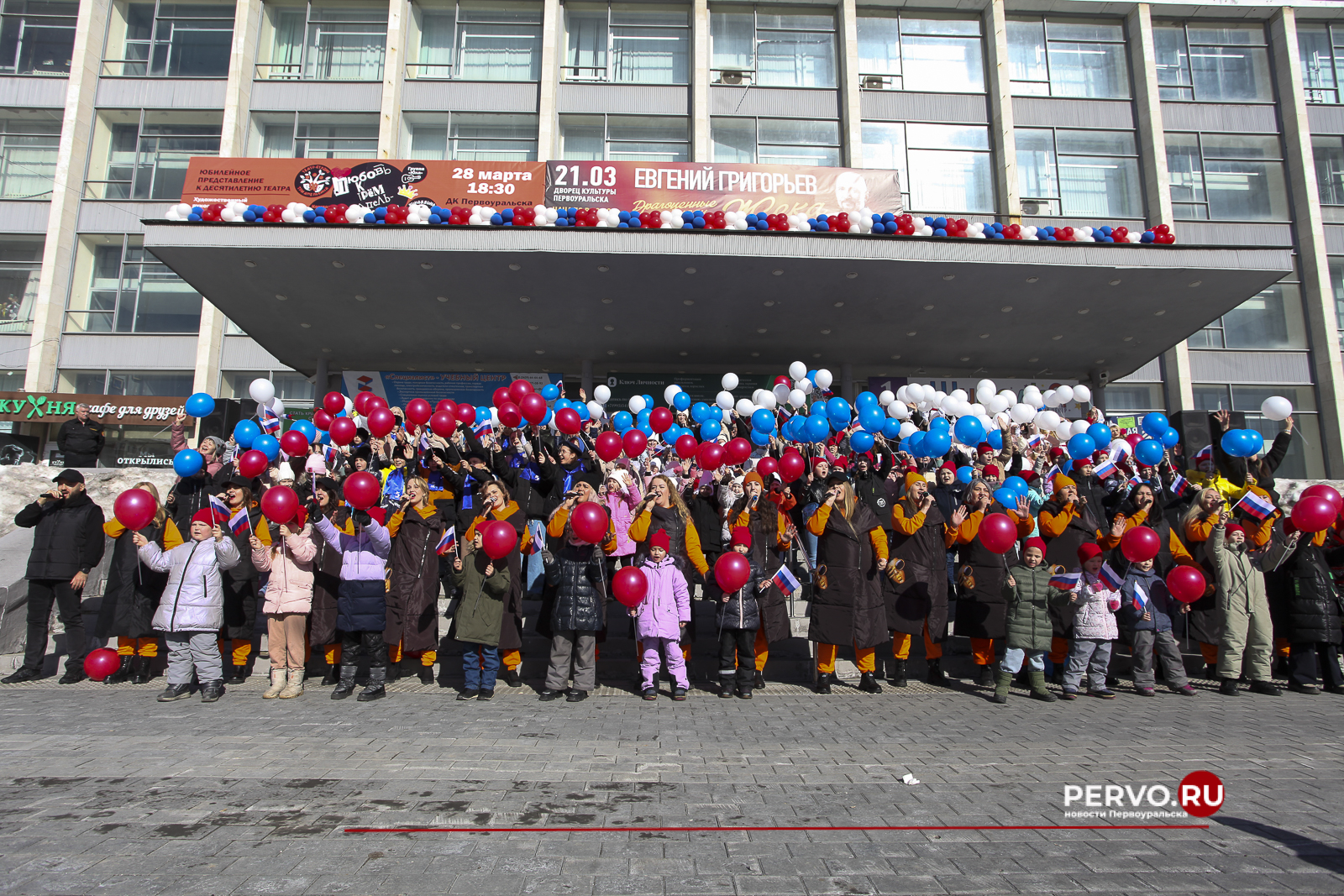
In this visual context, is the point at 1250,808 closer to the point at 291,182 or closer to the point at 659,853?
the point at 659,853

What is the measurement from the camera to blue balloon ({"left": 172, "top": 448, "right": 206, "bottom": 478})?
7.47m

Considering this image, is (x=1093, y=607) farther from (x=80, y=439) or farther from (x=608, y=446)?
(x=80, y=439)

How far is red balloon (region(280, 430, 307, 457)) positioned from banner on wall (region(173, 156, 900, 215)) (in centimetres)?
629

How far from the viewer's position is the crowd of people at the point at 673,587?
6.39 meters

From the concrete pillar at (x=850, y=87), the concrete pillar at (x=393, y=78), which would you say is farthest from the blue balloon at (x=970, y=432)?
the concrete pillar at (x=393, y=78)

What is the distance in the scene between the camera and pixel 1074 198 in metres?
22.2

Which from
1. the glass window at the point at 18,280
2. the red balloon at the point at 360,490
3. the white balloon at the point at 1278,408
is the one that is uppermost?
the glass window at the point at 18,280

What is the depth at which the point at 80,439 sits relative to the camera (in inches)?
406

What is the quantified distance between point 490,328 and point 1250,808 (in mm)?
14821

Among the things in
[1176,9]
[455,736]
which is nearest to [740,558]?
[455,736]

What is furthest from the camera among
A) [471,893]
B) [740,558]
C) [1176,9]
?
[1176,9]

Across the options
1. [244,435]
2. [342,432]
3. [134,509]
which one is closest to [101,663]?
[134,509]

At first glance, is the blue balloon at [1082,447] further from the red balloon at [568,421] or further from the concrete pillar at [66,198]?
the concrete pillar at [66,198]

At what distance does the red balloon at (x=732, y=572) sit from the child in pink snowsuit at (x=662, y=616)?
40 centimetres
